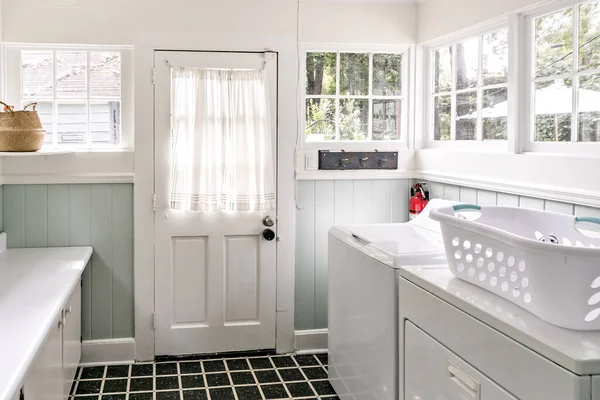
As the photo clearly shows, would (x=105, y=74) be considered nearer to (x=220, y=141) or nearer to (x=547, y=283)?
(x=220, y=141)

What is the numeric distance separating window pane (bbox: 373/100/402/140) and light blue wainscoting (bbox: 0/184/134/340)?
165cm

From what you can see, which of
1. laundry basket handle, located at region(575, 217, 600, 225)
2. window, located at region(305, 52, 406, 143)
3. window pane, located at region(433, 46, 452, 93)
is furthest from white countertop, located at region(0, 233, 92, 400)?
window pane, located at region(433, 46, 452, 93)

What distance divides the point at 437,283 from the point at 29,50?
2877 millimetres

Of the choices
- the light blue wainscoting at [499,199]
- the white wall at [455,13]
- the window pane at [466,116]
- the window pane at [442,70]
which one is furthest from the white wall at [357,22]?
the light blue wainscoting at [499,199]

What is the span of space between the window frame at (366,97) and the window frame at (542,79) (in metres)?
1.17

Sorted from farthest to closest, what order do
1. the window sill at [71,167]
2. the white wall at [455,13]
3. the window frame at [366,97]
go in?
the window frame at [366,97]
the window sill at [71,167]
the white wall at [455,13]

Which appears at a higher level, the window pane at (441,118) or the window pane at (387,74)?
the window pane at (387,74)

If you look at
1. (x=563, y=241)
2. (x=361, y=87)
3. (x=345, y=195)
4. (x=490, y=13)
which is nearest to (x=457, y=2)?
(x=490, y=13)

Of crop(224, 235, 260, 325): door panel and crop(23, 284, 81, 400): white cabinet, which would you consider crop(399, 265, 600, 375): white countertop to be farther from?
crop(224, 235, 260, 325): door panel

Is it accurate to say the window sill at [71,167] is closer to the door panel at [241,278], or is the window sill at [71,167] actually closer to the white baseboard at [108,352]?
the door panel at [241,278]

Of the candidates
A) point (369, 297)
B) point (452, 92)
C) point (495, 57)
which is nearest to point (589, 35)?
point (495, 57)

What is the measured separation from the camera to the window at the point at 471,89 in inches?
133

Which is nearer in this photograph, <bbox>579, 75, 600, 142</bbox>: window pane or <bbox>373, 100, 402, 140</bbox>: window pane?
<bbox>579, 75, 600, 142</bbox>: window pane

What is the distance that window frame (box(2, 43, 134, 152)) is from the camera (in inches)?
148
